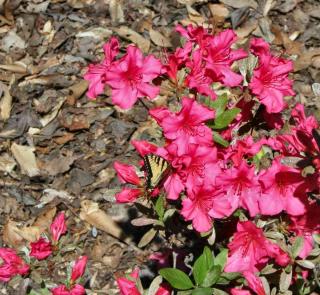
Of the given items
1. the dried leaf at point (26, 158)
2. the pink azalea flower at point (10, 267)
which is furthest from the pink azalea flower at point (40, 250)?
the dried leaf at point (26, 158)

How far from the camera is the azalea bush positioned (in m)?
1.86

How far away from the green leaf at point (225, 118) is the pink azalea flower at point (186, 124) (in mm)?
131

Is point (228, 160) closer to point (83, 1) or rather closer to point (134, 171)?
point (134, 171)

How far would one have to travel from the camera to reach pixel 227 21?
390 centimetres

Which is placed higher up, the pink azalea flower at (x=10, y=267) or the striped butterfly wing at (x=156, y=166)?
the striped butterfly wing at (x=156, y=166)

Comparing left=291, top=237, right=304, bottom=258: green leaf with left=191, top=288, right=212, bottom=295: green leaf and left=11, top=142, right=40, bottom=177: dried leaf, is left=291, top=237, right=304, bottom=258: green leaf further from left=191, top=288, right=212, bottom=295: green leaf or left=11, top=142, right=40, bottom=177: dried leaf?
left=11, top=142, right=40, bottom=177: dried leaf

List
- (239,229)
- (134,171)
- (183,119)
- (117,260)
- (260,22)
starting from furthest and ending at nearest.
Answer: (260,22) < (117,260) < (134,171) < (239,229) < (183,119)

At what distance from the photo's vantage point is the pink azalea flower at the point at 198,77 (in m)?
1.95

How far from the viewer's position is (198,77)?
1.97 meters

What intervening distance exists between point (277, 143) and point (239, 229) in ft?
1.14

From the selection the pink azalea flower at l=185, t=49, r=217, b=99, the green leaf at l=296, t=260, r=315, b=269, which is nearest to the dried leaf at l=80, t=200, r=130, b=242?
Answer: the green leaf at l=296, t=260, r=315, b=269

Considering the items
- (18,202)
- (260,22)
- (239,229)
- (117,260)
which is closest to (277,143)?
(239,229)

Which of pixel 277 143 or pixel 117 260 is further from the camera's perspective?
pixel 117 260

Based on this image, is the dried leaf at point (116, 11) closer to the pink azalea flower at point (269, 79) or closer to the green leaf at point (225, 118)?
the pink azalea flower at point (269, 79)
